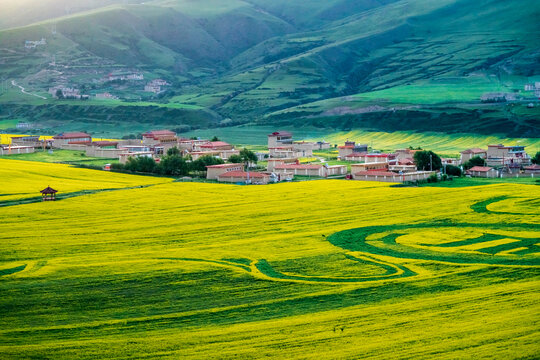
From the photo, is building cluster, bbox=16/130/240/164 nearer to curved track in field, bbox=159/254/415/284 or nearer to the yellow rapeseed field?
the yellow rapeseed field

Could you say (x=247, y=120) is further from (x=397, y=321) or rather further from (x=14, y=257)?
(x=397, y=321)

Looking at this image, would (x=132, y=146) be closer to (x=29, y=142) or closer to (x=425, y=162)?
(x=29, y=142)

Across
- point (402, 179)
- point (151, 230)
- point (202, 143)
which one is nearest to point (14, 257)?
point (151, 230)

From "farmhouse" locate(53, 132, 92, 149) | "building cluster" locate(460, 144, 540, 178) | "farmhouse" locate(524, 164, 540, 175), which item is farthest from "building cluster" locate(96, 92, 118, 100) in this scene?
"farmhouse" locate(524, 164, 540, 175)

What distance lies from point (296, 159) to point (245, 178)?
69.1ft

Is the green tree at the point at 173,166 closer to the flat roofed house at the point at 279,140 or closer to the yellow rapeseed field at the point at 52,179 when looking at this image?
the yellow rapeseed field at the point at 52,179

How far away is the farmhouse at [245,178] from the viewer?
80012 mm

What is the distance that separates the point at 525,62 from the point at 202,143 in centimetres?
10819

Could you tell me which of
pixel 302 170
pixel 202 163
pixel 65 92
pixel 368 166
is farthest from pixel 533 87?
pixel 202 163

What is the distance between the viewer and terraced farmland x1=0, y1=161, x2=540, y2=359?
96.1ft

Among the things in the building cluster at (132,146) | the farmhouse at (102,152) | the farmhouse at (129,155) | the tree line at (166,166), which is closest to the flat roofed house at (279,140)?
the building cluster at (132,146)

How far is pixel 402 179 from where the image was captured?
79562 mm


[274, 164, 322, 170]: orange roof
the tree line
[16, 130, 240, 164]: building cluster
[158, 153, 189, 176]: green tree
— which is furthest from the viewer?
[16, 130, 240, 164]: building cluster

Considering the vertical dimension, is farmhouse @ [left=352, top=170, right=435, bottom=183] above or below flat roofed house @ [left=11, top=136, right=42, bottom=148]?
below
